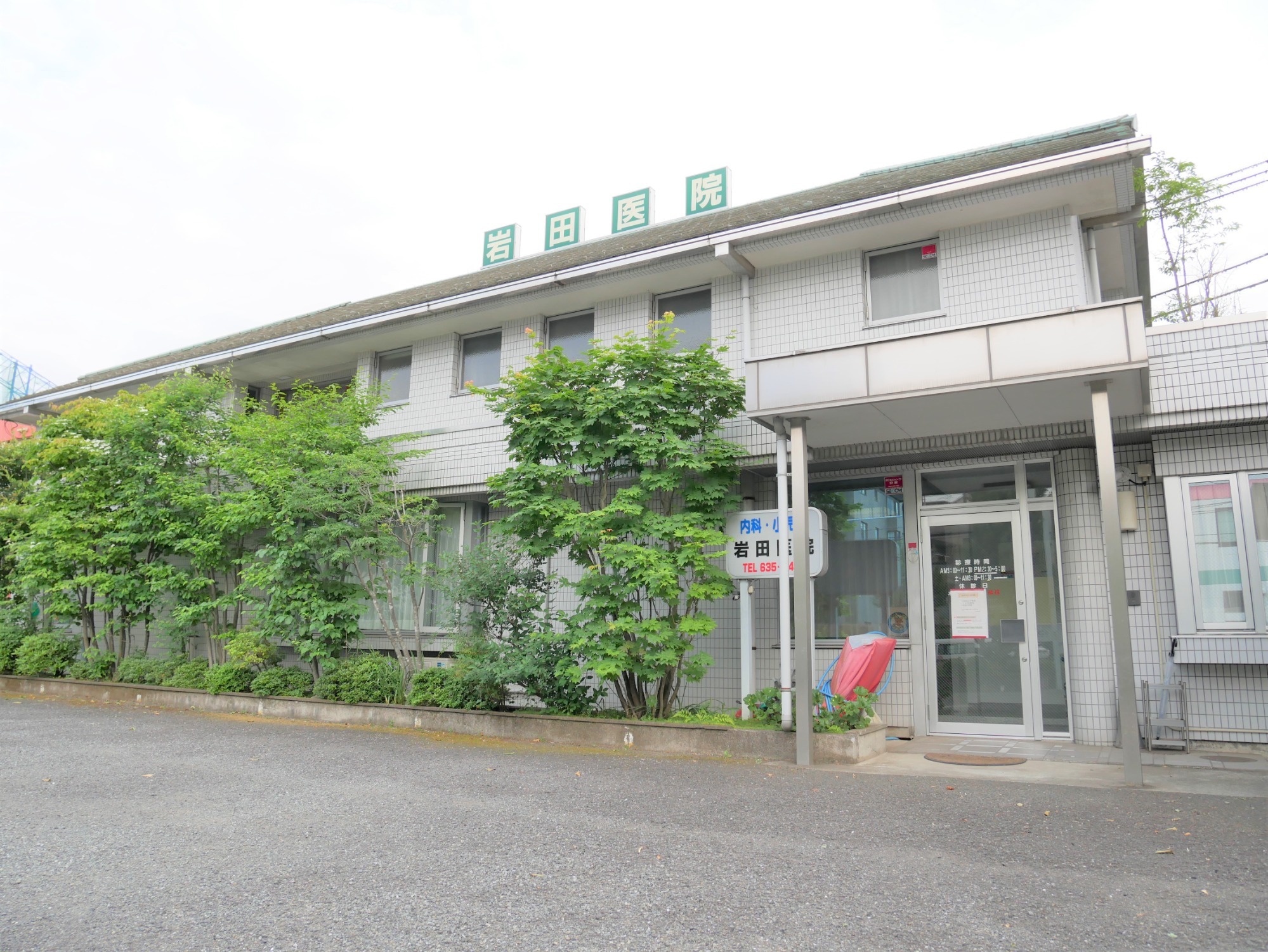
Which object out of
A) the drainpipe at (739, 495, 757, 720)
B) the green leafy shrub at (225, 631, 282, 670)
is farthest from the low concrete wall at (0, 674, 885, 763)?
the drainpipe at (739, 495, 757, 720)

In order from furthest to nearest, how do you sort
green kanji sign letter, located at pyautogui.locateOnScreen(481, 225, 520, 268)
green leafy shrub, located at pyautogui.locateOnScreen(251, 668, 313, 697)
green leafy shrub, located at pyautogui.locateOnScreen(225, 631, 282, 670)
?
green kanji sign letter, located at pyautogui.locateOnScreen(481, 225, 520, 268), green leafy shrub, located at pyautogui.locateOnScreen(225, 631, 282, 670), green leafy shrub, located at pyautogui.locateOnScreen(251, 668, 313, 697)

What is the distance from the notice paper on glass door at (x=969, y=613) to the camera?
8.59 metres

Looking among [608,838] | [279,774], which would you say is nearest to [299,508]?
[279,774]

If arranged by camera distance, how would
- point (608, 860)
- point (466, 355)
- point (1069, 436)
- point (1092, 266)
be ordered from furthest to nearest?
1. point (466, 355)
2. point (1092, 266)
3. point (1069, 436)
4. point (608, 860)

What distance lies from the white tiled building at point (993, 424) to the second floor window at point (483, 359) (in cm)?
109

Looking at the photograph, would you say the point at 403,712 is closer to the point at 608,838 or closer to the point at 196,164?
the point at 608,838

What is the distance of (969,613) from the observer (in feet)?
28.5

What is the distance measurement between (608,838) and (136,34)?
8.86 metres

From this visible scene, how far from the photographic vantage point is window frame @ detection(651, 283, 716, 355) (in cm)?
1039

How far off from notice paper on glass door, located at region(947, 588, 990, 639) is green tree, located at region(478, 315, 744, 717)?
99.3 inches

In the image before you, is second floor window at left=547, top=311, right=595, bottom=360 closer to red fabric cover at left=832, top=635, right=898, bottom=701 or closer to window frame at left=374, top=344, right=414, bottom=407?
window frame at left=374, top=344, right=414, bottom=407

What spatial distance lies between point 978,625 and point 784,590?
2.37 meters

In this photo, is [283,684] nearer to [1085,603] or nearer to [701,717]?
[701,717]

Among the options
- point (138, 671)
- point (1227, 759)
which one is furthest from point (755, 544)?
point (138, 671)
